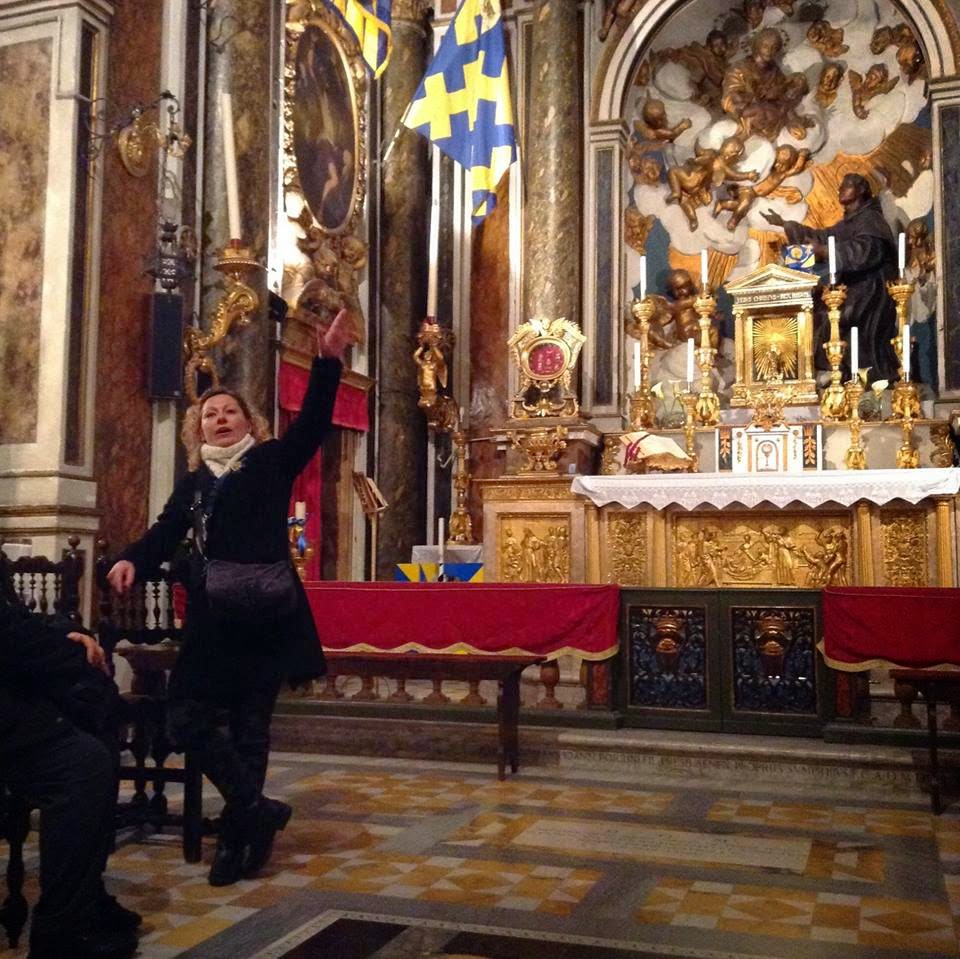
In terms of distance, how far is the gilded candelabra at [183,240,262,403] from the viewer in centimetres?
752

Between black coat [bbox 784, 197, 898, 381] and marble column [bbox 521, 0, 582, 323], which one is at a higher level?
marble column [bbox 521, 0, 582, 323]

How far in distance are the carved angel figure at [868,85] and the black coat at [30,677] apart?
394 inches

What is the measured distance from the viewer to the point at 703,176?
36.2 ft

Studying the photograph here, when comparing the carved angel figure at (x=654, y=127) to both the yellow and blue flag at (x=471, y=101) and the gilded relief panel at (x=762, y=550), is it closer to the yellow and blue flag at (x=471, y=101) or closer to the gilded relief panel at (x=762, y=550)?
the yellow and blue flag at (x=471, y=101)

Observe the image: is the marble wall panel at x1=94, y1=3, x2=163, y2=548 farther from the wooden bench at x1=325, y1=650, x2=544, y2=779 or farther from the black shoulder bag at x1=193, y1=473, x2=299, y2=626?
the black shoulder bag at x1=193, y1=473, x2=299, y2=626

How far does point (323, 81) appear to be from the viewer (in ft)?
33.2

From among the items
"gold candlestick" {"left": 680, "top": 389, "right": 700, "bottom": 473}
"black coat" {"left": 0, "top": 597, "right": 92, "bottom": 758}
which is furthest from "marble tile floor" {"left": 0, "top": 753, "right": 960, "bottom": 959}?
"gold candlestick" {"left": 680, "top": 389, "right": 700, "bottom": 473}

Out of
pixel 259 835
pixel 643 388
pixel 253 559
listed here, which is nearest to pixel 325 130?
pixel 643 388

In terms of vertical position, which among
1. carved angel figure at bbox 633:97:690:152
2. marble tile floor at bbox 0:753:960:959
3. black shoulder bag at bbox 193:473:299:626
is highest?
carved angel figure at bbox 633:97:690:152

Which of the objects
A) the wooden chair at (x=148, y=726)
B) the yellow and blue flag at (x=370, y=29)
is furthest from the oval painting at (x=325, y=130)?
the wooden chair at (x=148, y=726)

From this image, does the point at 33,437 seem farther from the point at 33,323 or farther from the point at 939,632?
the point at 939,632

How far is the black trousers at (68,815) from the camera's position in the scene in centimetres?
259

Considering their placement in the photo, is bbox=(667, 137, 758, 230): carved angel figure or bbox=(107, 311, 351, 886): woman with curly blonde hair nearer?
bbox=(107, 311, 351, 886): woman with curly blonde hair

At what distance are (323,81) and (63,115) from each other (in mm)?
3955
